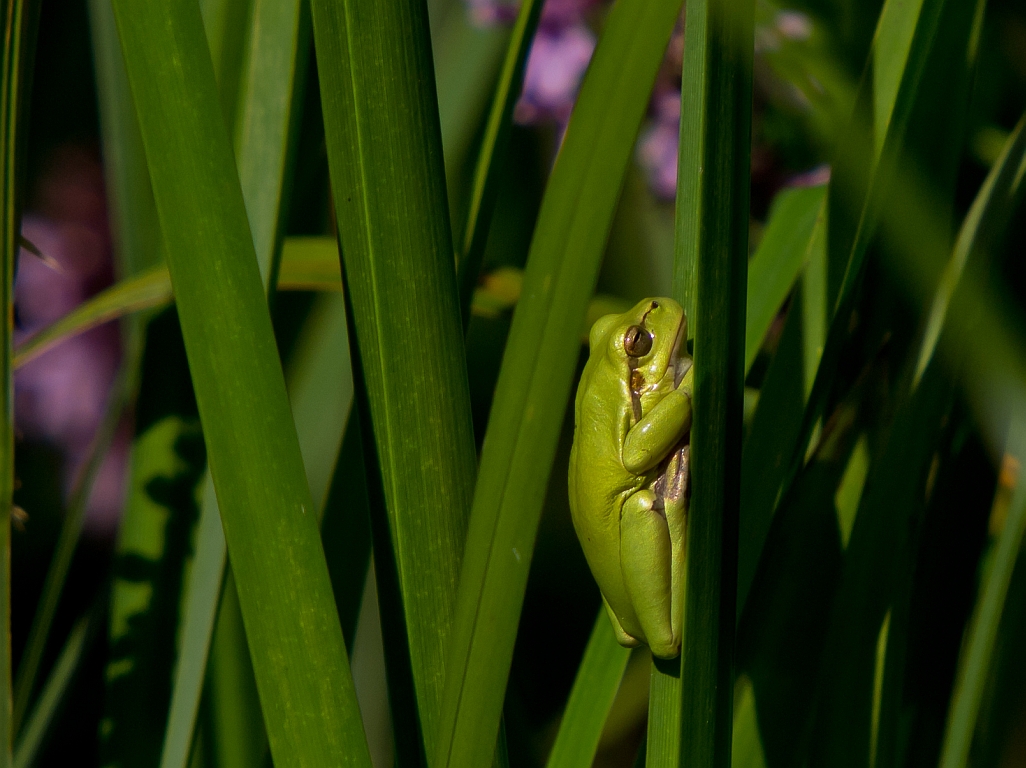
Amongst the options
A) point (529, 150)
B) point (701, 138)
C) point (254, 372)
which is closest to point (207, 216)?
point (254, 372)

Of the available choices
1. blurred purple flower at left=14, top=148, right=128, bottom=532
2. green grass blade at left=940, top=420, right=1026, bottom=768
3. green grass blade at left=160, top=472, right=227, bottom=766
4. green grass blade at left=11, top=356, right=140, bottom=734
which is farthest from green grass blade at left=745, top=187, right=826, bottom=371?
blurred purple flower at left=14, top=148, right=128, bottom=532

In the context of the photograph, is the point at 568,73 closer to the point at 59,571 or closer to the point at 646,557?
the point at 646,557

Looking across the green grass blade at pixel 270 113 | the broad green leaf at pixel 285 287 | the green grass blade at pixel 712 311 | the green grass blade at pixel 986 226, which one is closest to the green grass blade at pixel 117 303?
the broad green leaf at pixel 285 287

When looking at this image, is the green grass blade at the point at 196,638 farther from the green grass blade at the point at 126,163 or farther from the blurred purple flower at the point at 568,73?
the blurred purple flower at the point at 568,73

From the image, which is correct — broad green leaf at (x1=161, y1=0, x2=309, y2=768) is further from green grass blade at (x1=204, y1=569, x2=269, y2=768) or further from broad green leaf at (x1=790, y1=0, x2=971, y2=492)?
broad green leaf at (x1=790, y1=0, x2=971, y2=492)

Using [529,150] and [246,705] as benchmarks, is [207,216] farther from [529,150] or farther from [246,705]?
[529,150]
